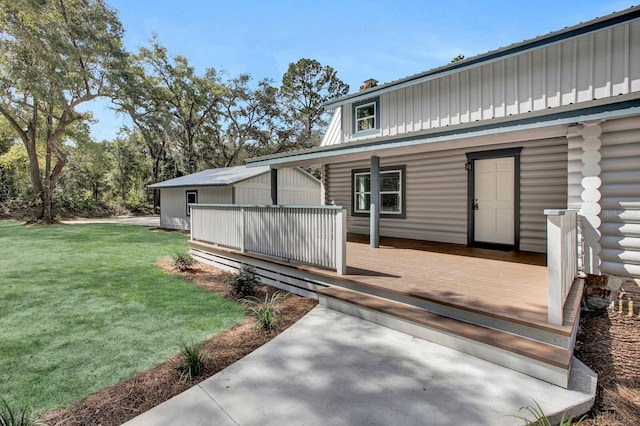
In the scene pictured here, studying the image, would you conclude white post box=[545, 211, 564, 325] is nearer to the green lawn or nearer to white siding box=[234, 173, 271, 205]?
the green lawn

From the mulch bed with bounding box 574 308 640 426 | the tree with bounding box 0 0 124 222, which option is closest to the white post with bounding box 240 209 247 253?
the mulch bed with bounding box 574 308 640 426

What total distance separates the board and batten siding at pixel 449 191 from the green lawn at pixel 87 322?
5051 mm

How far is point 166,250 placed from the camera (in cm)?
978

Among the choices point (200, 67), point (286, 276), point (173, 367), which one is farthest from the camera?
point (200, 67)

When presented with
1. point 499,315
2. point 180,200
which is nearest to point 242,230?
point 499,315

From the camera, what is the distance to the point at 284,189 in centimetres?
1612

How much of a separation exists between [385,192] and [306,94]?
21.6 metres

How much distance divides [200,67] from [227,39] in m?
8.71

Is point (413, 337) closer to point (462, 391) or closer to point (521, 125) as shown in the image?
point (462, 391)

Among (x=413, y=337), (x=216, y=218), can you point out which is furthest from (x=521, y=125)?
(x=216, y=218)

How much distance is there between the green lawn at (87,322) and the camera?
2807 millimetres

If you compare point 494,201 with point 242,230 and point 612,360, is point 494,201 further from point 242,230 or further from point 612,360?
point 242,230

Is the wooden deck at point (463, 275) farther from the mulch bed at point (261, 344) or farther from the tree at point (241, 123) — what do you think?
the tree at point (241, 123)

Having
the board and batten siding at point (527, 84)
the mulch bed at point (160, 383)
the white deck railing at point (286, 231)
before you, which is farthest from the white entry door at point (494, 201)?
the mulch bed at point (160, 383)
